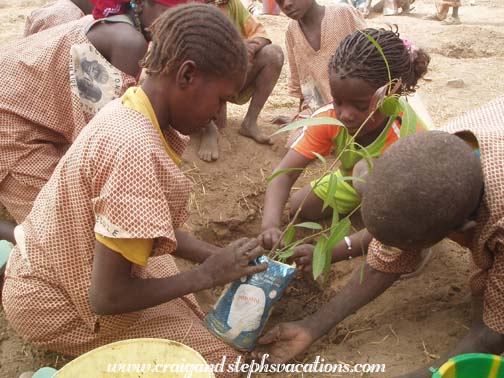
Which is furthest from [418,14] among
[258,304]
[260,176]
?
[258,304]

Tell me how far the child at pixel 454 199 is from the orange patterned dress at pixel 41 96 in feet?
4.47

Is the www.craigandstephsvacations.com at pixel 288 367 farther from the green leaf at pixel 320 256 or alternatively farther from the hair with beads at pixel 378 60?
the hair with beads at pixel 378 60

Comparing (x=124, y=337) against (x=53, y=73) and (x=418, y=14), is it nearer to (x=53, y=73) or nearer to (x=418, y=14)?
(x=53, y=73)

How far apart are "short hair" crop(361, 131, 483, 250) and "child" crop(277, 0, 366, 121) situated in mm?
1978

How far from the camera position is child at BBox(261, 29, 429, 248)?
7.06 ft

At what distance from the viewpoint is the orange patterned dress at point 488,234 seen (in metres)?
1.46

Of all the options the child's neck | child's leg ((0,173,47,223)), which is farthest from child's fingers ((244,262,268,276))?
the child's neck

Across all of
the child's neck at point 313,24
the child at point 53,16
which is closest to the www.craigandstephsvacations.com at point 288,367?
the child's neck at point 313,24

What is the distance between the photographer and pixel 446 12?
8523mm

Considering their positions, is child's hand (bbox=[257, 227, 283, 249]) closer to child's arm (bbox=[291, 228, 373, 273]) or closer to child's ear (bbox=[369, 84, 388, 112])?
child's arm (bbox=[291, 228, 373, 273])

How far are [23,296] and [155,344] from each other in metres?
0.57

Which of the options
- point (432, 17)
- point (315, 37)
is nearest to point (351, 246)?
point (315, 37)

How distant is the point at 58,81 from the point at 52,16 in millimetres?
960

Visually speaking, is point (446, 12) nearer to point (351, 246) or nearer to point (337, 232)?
point (351, 246)
